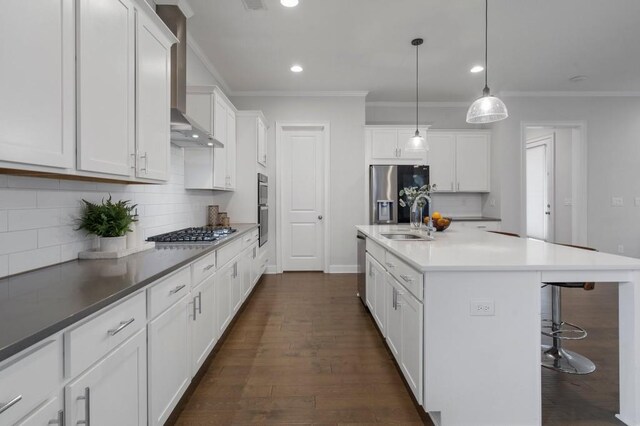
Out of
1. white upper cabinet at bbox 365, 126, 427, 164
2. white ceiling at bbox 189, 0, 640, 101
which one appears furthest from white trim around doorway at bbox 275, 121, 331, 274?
white upper cabinet at bbox 365, 126, 427, 164

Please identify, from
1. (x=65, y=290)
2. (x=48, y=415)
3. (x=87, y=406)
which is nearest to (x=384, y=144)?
(x=65, y=290)

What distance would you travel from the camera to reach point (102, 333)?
1087 mm

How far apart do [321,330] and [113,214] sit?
1.93 m

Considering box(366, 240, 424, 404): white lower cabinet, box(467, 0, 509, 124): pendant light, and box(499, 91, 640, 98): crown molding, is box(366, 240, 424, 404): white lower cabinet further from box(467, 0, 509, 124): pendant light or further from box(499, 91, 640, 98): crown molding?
box(499, 91, 640, 98): crown molding

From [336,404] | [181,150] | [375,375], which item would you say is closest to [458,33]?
[181,150]

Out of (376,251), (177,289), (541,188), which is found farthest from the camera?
(541,188)

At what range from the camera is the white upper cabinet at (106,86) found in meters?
1.37

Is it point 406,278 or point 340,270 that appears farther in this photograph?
point 340,270

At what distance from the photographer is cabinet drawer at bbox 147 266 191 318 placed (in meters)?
1.42

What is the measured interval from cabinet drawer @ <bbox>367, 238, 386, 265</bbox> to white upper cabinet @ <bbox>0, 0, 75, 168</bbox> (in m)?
2.05

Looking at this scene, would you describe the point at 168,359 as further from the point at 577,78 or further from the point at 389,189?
the point at 577,78

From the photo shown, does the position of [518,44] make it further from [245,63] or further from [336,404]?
[336,404]

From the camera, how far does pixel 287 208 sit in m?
5.20

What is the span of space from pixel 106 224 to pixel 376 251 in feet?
6.57
